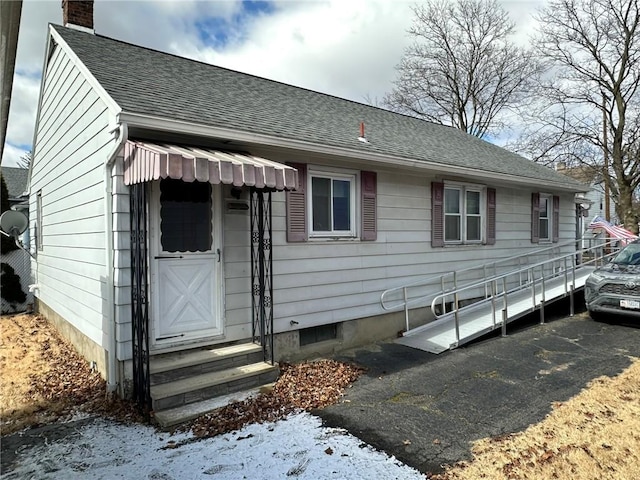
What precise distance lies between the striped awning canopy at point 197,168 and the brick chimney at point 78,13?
4641 mm

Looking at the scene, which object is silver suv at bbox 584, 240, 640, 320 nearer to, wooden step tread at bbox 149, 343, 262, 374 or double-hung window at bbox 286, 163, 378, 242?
double-hung window at bbox 286, 163, 378, 242

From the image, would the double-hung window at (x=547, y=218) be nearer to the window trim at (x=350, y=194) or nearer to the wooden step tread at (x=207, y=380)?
the window trim at (x=350, y=194)

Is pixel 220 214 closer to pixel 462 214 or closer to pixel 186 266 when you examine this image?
pixel 186 266

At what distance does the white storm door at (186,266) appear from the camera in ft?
16.2

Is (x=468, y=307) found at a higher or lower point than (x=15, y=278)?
lower

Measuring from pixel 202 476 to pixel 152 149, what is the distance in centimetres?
292

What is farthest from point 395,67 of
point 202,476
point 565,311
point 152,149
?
point 202,476

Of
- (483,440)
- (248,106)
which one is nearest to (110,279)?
(248,106)

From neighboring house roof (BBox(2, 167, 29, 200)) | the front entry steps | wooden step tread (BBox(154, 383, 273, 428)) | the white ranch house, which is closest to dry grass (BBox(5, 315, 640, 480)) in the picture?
wooden step tread (BBox(154, 383, 273, 428))

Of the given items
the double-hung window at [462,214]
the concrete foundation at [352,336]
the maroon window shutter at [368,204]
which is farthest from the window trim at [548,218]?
the maroon window shutter at [368,204]

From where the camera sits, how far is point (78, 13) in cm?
725

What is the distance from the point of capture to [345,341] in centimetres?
671

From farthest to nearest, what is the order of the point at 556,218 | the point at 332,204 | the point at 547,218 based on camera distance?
1. the point at 556,218
2. the point at 547,218
3. the point at 332,204

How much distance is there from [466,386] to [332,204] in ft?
10.5
